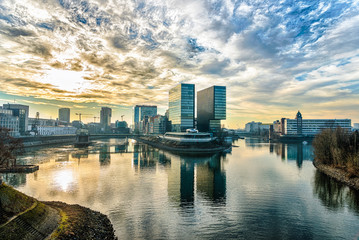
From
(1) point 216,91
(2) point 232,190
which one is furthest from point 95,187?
(1) point 216,91

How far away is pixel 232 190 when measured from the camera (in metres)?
40.1

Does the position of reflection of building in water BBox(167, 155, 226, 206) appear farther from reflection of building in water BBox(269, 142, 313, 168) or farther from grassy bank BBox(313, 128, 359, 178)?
reflection of building in water BBox(269, 142, 313, 168)

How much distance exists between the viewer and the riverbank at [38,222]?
16391 millimetres

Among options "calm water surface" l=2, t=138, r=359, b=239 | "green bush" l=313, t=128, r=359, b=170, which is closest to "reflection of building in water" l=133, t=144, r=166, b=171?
"calm water surface" l=2, t=138, r=359, b=239

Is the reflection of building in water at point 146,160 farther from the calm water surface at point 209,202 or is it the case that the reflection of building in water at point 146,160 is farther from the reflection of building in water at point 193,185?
the calm water surface at point 209,202

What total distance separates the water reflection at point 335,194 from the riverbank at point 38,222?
1308 inches

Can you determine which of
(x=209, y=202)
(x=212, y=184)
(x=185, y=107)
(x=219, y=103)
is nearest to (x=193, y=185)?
(x=212, y=184)

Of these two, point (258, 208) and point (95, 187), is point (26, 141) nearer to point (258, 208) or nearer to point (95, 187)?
point (95, 187)

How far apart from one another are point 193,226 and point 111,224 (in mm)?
9514

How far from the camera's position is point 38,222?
18359 millimetres

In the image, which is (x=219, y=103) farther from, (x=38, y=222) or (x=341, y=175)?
(x=38, y=222)

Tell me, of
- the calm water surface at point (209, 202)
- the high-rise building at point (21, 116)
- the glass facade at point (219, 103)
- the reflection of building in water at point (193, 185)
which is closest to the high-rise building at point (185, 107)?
the glass facade at point (219, 103)

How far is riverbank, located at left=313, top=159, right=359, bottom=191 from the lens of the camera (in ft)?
143

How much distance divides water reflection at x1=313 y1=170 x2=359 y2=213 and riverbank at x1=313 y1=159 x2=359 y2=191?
1.31 metres
